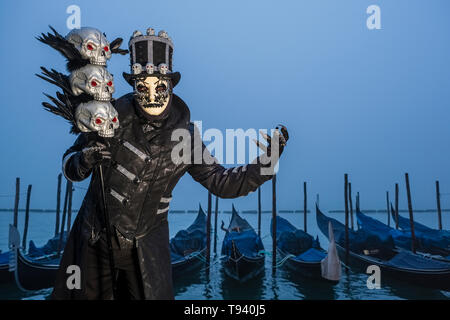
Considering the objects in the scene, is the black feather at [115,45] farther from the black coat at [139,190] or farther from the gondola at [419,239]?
the gondola at [419,239]

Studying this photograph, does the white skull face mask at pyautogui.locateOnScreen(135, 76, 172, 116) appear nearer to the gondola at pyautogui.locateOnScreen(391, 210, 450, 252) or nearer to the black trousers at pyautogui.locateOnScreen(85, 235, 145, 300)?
the black trousers at pyautogui.locateOnScreen(85, 235, 145, 300)

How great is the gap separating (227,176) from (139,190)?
607 millimetres

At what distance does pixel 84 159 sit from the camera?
1.63m

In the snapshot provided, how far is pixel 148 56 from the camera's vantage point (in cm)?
197

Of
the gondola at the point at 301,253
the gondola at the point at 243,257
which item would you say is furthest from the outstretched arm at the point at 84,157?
the gondola at the point at 301,253

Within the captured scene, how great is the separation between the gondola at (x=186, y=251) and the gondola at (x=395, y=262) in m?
6.22

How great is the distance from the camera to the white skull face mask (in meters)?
1.93

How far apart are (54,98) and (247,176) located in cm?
128

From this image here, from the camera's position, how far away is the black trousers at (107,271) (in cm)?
179

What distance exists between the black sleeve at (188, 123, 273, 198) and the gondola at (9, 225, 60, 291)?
32.6 ft

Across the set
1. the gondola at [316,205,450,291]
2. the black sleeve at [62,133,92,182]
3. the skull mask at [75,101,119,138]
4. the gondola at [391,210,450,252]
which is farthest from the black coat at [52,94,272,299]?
the gondola at [391,210,450,252]

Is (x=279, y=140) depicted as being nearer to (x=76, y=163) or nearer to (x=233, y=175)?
(x=233, y=175)

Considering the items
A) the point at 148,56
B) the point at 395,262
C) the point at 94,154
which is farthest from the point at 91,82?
the point at 395,262
